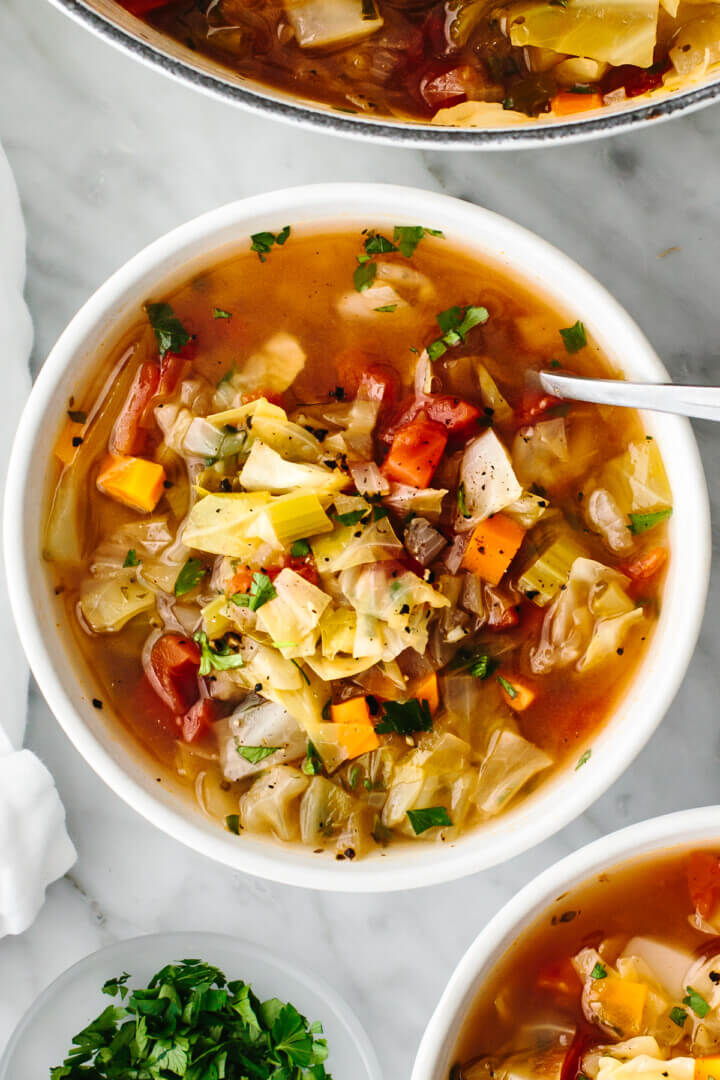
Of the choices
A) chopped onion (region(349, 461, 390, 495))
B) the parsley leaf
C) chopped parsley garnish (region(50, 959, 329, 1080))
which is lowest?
chopped parsley garnish (region(50, 959, 329, 1080))

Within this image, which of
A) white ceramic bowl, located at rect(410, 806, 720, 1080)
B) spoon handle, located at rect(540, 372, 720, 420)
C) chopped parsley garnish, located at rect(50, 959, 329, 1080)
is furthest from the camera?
chopped parsley garnish, located at rect(50, 959, 329, 1080)

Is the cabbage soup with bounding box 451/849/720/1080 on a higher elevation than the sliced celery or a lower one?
lower

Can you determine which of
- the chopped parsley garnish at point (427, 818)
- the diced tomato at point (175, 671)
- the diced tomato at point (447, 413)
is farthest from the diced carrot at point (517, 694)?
the diced tomato at point (175, 671)

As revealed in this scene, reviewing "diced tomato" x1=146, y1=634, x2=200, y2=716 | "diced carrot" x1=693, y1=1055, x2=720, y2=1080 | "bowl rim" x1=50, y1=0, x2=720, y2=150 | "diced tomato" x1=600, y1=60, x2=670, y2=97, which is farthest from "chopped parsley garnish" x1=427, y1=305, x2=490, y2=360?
"diced carrot" x1=693, y1=1055, x2=720, y2=1080

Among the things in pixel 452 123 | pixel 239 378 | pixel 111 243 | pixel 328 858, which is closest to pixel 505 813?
pixel 328 858

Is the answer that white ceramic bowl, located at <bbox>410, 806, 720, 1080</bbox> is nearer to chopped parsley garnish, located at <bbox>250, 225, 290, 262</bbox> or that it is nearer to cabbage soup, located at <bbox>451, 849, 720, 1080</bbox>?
cabbage soup, located at <bbox>451, 849, 720, 1080</bbox>

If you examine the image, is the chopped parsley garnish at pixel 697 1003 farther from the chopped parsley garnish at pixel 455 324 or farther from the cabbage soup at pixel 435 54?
the cabbage soup at pixel 435 54

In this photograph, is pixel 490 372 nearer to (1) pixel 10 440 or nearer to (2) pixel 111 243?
(2) pixel 111 243

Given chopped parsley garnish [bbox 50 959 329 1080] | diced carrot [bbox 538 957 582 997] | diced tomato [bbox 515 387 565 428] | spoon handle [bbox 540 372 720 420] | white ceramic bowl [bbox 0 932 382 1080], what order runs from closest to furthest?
1. spoon handle [bbox 540 372 720 420]
2. diced tomato [bbox 515 387 565 428]
3. diced carrot [bbox 538 957 582 997]
4. chopped parsley garnish [bbox 50 959 329 1080]
5. white ceramic bowl [bbox 0 932 382 1080]
